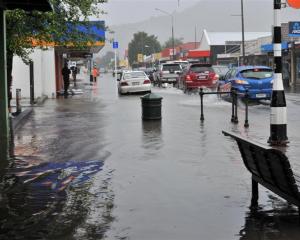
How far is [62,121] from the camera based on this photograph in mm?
18812

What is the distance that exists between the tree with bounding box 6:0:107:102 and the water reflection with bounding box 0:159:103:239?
7.05m

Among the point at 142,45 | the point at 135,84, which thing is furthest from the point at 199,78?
the point at 142,45

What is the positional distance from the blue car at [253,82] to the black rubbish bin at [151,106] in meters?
6.64

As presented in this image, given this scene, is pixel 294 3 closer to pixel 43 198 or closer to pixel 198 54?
pixel 43 198

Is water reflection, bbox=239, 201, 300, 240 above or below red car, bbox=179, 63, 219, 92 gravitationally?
below

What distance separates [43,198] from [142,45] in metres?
173

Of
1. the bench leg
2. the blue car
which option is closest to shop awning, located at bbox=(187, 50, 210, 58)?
the blue car

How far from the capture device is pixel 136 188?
8.41 metres

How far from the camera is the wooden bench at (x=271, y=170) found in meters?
6.07

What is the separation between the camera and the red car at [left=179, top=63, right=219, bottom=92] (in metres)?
34.8

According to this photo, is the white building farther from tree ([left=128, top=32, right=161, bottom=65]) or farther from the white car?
tree ([left=128, top=32, right=161, bottom=65])

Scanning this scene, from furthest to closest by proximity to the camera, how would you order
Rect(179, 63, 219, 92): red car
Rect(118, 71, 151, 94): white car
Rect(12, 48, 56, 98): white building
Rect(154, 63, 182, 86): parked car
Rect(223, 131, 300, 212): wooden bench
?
Rect(154, 63, 182, 86): parked car
Rect(179, 63, 219, 92): red car
Rect(118, 71, 151, 94): white car
Rect(12, 48, 56, 98): white building
Rect(223, 131, 300, 212): wooden bench

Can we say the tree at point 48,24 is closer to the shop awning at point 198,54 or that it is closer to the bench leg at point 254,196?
the bench leg at point 254,196

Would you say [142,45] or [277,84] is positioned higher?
[142,45]
